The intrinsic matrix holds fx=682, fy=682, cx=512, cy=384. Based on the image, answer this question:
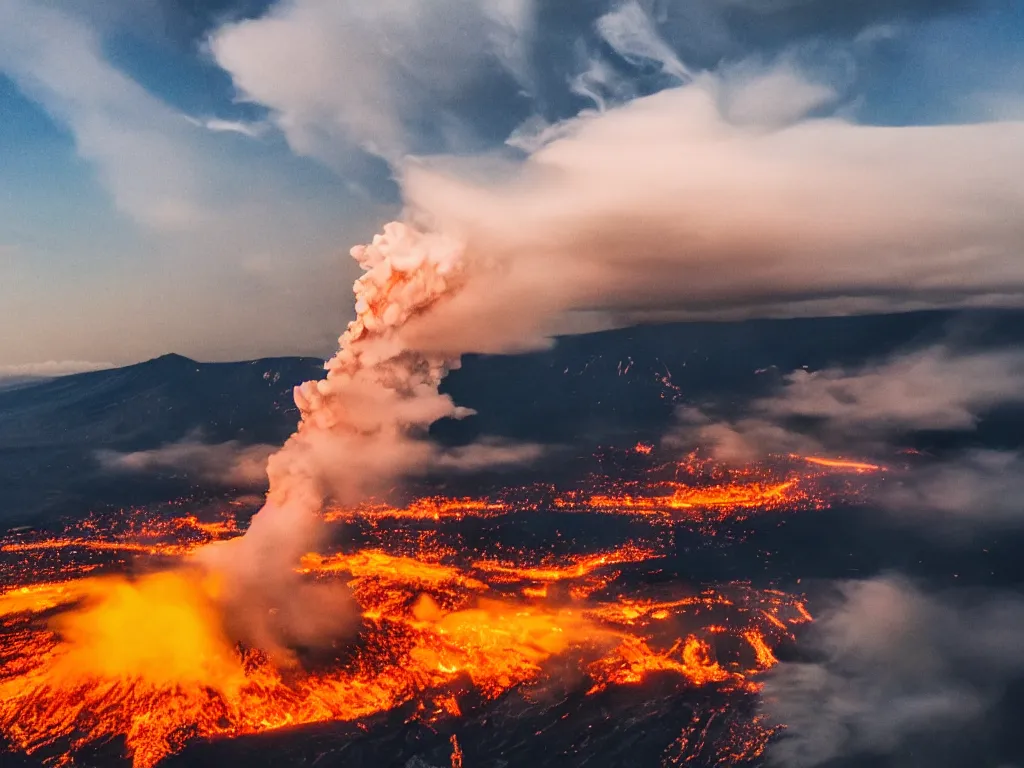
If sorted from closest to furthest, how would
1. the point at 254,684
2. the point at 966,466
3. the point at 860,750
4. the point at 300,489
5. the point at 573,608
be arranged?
1. the point at 860,750
2. the point at 254,684
3. the point at 300,489
4. the point at 573,608
5. the point at 966,466

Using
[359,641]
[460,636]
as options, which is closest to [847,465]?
[460,636]

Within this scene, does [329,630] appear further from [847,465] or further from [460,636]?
[847,465]

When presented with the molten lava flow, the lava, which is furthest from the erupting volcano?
the molten lava flow

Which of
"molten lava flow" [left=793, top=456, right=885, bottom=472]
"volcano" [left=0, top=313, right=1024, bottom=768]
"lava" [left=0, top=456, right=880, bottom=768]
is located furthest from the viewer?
"molten lava flow" [left=793, top=456, right=885, bottom=472]

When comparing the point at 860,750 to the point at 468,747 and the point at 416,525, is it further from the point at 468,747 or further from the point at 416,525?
the point at 416,525

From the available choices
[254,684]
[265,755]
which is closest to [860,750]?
[265,755]

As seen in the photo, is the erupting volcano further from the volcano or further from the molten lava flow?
the molten lava flow

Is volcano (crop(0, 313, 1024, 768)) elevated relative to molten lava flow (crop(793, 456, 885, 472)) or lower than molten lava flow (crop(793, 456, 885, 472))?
elevated

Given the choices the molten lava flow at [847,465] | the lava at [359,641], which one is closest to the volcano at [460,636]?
the lava at [359,641]
